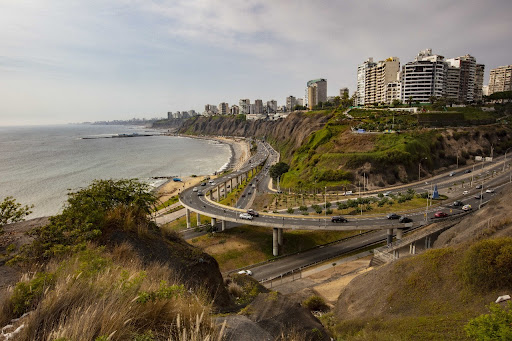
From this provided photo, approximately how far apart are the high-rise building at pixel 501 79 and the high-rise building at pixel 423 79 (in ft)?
294

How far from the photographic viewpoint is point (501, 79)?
182375 millimetres

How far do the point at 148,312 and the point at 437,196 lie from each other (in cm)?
5444

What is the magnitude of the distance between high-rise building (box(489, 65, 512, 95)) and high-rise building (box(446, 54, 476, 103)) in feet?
184

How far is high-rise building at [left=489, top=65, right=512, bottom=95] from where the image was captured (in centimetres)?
17652

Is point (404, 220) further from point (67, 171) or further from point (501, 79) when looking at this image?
point (501, 79)

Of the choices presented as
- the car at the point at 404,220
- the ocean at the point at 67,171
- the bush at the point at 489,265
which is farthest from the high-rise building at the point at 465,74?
the bush at the point at 489,265

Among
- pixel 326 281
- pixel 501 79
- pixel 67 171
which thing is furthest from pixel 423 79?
pixel 67 171

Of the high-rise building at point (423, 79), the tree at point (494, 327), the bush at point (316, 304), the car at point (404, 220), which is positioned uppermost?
the high-rise building at point (423, 79)

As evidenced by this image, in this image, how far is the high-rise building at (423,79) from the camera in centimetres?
11731

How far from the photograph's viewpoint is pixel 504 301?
552 inches

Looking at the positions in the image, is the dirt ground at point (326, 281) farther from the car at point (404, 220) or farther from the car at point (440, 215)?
the car at point (440, 215)

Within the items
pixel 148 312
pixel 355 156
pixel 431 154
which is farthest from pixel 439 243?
Answer: pixel 431 154

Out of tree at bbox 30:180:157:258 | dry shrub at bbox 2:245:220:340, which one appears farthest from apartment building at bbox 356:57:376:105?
dry shrub at bbox 2:245:220:340

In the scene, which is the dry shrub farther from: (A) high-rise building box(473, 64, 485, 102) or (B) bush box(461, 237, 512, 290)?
(A) high-rise building box(473, 64, 485, 102)
